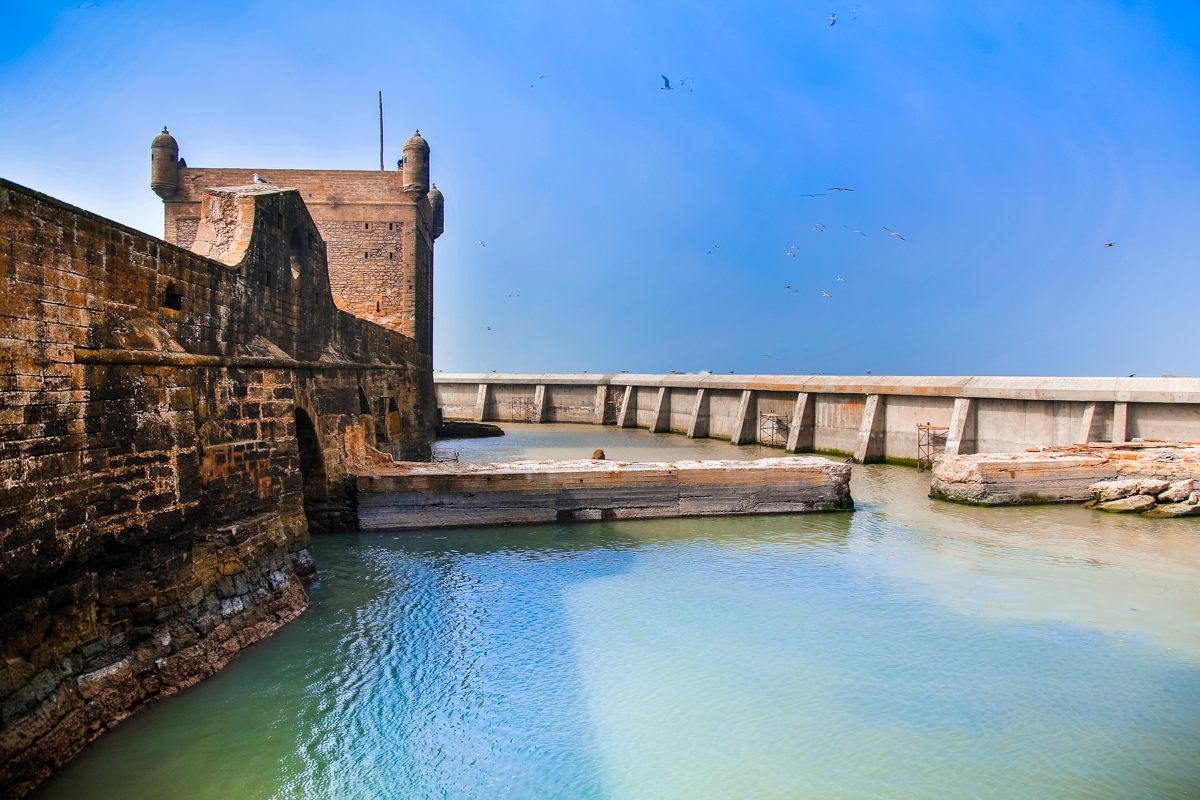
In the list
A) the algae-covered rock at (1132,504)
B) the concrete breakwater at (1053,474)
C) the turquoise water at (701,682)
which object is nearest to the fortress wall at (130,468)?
the turquoise water at (701,682)

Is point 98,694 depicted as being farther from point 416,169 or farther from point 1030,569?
point 416,169

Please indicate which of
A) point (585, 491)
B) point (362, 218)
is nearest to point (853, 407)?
→ point (585, 491)

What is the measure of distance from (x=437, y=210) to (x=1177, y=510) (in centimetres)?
2028

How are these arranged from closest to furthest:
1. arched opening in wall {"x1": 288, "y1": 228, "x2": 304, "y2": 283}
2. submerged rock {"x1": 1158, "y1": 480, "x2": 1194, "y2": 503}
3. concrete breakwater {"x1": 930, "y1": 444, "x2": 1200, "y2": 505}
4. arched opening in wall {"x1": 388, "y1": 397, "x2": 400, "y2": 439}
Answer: arched opening in wall {"x1": 288, "y1": 228, "x2": 304, "y2": 283} → submerged rock {"x1": 1158, "y1": 480, "x2": 1194, "y2": 503} → concrete breakwater {"x1": 930, "y1": 444, "x2": 1200, "y2": 505} → arched opening in wall {"x1": 388, "y1": 397, "x2": 400, "y2": 439}

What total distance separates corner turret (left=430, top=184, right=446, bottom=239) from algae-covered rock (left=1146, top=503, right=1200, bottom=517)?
63.3ft

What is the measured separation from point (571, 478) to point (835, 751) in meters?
5.90

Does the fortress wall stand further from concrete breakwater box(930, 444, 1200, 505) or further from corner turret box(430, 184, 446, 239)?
corner turret box(430, 184, 446, 239)

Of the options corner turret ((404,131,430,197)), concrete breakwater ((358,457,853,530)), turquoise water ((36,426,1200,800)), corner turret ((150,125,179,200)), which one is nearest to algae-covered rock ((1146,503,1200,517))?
turquoise water ((36,426,1200,800))

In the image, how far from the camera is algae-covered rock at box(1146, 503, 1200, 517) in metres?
10.2

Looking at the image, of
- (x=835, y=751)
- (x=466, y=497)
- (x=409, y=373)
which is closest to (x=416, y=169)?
(x=409, y=373)

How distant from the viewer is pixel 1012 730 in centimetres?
471

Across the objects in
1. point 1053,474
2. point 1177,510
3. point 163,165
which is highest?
point 163,165

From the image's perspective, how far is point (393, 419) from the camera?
14.3 m

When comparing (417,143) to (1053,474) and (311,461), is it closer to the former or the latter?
(311,461)
